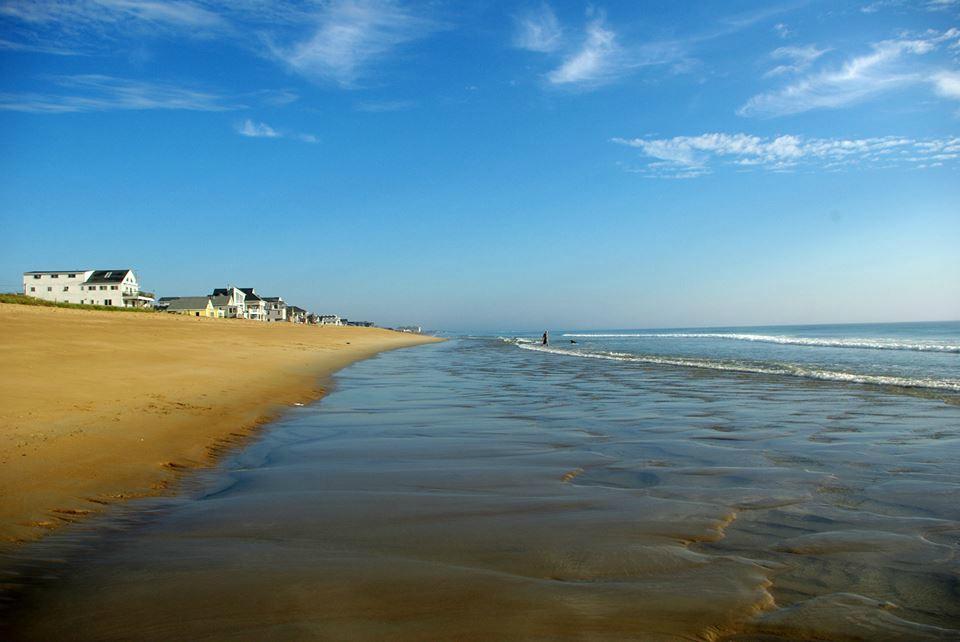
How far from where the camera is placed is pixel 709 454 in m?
6.83

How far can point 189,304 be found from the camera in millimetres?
85750

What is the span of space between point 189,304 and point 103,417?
87143 mm

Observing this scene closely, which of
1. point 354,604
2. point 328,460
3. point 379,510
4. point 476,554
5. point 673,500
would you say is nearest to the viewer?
point 354,604

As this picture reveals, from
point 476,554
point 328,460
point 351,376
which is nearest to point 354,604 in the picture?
point 476,554

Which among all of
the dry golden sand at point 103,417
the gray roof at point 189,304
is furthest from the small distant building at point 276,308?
the dry golden sand at point 103,417

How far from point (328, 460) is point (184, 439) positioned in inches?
79.2

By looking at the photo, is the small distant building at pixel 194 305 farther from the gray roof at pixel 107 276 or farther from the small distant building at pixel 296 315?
the small distant building at pixel 296 315

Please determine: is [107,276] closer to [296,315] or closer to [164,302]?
[164,302]

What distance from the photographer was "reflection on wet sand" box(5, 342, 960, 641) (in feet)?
9.20

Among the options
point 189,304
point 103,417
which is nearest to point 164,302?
point 189,304

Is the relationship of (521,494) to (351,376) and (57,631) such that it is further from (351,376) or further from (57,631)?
(351,376)

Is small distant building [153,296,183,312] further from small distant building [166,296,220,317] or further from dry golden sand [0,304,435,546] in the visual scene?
dry golden sand [0,304,435,546]

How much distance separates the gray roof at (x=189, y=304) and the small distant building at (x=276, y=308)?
81.0ft

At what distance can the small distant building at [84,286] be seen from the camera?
7144 centimetres
